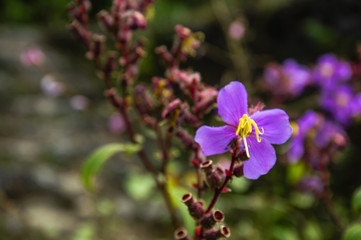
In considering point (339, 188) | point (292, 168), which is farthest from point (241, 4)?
point (292, 168)

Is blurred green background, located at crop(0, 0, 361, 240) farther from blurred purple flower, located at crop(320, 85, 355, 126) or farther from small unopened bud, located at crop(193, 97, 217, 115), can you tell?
small unopened bud, located at crop(193, 97, 217, 115)

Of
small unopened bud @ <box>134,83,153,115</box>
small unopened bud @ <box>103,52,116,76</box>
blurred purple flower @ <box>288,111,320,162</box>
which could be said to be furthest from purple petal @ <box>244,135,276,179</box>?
blurred purple flower @ <box>288,111,320,162</box>

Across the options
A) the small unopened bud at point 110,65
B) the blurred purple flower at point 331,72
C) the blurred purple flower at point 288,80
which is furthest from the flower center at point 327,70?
the small unopened bud at point 110,65

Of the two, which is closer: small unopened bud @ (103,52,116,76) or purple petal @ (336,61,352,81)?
small unopened bud @ (103,52,116,76)

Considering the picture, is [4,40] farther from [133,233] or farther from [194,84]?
[194,84]

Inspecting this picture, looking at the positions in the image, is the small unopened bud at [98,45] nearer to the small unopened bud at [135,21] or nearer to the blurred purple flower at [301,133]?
the small unopened bud at [135,21]

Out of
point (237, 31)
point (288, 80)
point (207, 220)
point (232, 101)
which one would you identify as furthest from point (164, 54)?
point (237, 31)
